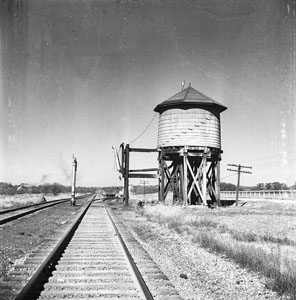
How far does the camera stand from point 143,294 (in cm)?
429

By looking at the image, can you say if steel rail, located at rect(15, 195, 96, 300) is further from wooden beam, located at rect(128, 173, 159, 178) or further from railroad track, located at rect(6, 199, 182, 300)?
wooden beam, located at rect(128, 173, 159, 178)

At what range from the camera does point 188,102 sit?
25.0 meters

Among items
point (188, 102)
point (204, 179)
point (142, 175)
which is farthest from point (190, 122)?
point (142, 175)

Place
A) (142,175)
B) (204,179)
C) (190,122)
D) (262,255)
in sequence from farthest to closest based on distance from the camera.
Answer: (142,175)
(190,122)
(204,179)
(262,255)

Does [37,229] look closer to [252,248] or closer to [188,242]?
[188,242]

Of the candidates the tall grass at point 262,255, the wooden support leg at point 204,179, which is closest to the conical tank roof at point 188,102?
the wooden support leg at point 204,179

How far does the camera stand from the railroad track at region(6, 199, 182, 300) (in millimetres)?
4387

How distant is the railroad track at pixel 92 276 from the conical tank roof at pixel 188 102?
18.1 metres

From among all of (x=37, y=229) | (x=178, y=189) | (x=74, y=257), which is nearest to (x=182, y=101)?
(x=178, y=189)

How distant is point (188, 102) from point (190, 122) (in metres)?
1.37

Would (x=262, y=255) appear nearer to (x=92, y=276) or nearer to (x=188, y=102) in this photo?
(x=92, y=276)

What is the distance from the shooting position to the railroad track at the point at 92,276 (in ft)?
14.4

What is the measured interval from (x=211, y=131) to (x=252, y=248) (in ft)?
58.1

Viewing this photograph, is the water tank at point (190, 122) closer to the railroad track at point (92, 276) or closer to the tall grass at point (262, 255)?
the tall grass at point (262, 255)
